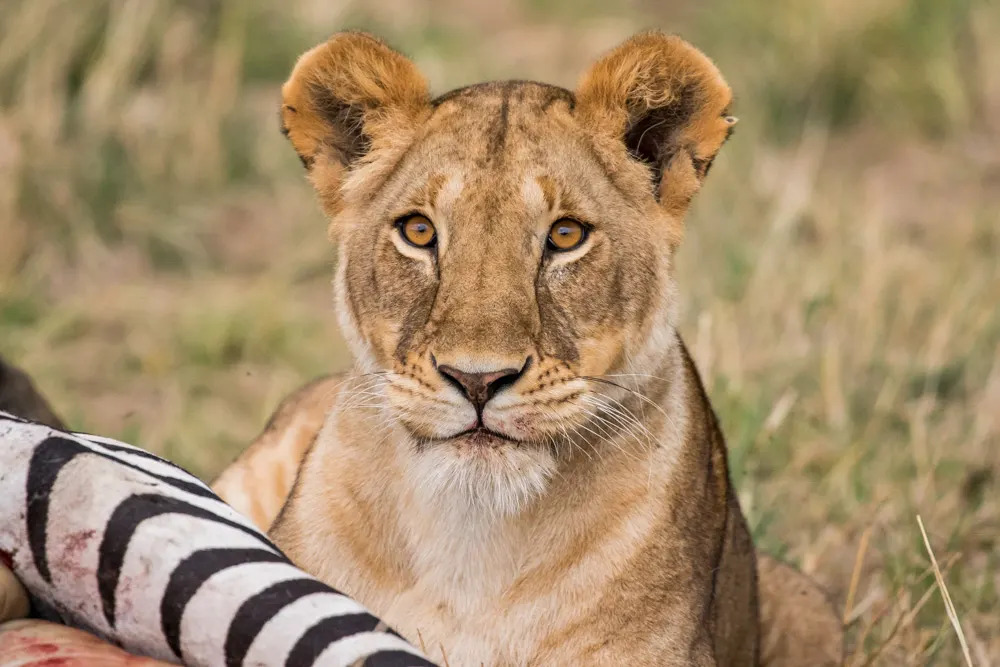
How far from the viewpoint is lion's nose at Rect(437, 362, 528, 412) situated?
2.47 meters

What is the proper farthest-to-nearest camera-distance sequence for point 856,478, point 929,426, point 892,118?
point 892,118 < point 929,426 < point 856,478

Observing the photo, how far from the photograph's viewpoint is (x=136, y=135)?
689cm

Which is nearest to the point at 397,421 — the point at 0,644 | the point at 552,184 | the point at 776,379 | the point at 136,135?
the point at 552,184

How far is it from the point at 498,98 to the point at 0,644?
4.38 ft

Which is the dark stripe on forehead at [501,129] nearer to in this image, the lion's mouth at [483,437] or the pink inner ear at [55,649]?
the lion's mouth at [483,437]

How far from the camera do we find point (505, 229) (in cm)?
265

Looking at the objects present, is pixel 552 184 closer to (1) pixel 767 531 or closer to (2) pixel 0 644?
(2) pixel 0 644

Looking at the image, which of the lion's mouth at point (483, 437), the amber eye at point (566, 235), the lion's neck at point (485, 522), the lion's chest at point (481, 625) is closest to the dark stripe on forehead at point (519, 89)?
the amber eye at point (566, 235)

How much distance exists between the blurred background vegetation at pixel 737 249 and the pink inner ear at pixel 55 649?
6.02 ft

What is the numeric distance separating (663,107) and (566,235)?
0.36 meters

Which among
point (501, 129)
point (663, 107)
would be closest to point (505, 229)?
point (501, 129)

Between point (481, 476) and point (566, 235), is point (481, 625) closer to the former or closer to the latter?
point (481, 476)

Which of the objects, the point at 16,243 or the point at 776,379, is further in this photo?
the point at 16,243

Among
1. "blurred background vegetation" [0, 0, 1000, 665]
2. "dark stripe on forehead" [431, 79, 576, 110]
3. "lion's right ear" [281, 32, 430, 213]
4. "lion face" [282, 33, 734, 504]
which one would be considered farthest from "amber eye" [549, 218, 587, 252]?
"blurred background vegetation" [0, 0, 1000, 665]
